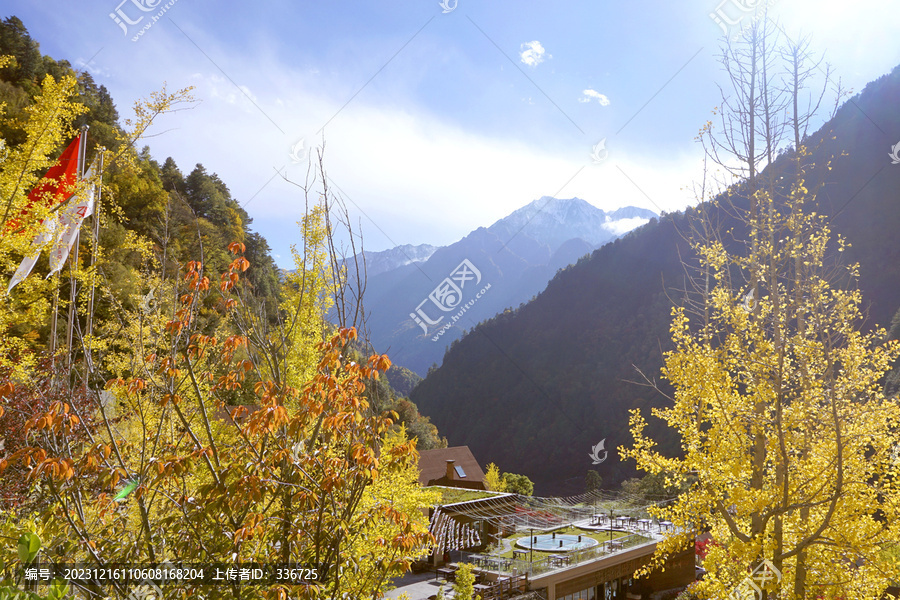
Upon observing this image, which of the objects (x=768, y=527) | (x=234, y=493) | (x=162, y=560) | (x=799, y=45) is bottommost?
(x=768, y=527)

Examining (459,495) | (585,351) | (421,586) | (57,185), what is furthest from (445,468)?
(585,351)

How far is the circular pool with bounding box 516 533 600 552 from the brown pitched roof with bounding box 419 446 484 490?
4649 millimetres

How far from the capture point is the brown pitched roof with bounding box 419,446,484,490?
26438 millimetres

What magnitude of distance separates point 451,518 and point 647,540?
8.52 m

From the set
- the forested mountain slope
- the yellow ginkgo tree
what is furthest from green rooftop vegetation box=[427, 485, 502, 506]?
the forested mountain slope

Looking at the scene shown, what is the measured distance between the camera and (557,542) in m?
22.1

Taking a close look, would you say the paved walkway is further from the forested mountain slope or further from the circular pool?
the forested mountain slope

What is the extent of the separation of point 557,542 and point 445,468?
854 centimetres

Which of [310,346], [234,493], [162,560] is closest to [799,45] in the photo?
[234,493]

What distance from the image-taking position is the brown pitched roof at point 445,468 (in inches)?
1041

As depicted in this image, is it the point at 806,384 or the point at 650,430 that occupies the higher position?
the point at 806,384

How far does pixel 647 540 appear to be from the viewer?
67.6 feet

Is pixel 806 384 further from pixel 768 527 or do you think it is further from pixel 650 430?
pixel 650 430

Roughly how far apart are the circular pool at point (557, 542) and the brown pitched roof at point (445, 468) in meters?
4.65
